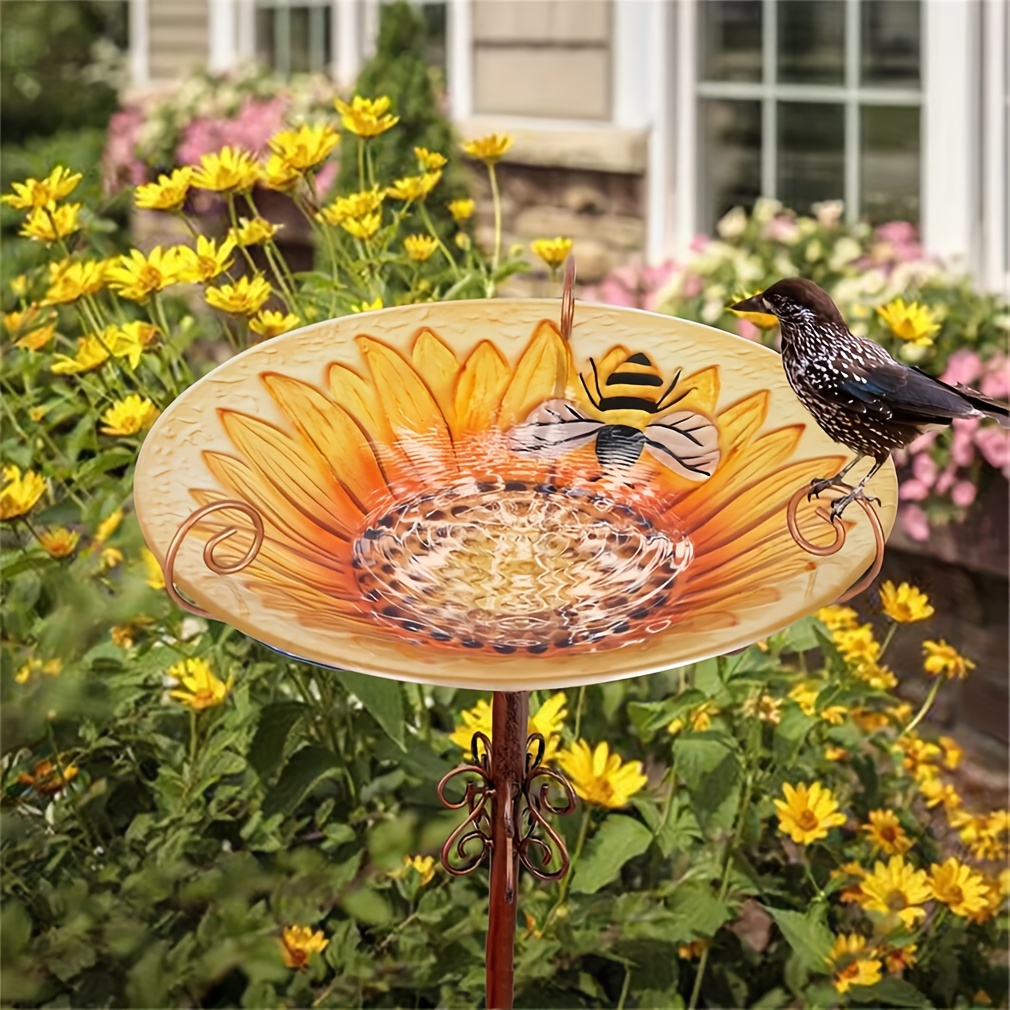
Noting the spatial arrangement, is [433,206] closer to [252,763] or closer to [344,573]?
[252,763]

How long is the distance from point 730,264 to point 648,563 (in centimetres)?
291

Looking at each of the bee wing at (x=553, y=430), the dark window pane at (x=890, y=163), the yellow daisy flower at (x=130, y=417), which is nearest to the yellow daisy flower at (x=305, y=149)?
the yellow daisy flower at (x=130, y=417)

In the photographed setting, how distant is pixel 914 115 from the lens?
399 cm

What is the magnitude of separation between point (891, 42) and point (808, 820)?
9.13 ft

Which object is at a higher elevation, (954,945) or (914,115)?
(914,115)


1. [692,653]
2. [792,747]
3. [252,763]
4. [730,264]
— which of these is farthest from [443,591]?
[730,264]

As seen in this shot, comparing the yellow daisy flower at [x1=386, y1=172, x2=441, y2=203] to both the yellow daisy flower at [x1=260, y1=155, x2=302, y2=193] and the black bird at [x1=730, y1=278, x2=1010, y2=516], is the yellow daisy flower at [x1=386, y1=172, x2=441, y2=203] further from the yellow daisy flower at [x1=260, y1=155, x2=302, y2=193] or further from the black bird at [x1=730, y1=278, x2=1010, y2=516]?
the black bird at [x1=730, y1=278, x2=1010, y2=516]

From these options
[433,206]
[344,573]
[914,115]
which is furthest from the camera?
[433,206]

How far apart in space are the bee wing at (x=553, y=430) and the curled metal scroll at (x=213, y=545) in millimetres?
363

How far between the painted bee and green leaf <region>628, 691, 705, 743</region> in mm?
390

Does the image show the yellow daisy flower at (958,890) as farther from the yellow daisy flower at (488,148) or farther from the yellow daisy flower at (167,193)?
the yellow daisy flower at (167,193)

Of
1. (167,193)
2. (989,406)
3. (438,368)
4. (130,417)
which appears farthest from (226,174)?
(989,406)

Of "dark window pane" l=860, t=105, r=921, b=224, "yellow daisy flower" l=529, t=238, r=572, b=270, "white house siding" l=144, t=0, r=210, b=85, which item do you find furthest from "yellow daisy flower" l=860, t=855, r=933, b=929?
"white house siding" l=144, t=0, r=210, b=85

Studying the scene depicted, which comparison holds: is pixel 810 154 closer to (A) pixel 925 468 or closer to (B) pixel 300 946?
(A) pixel 925 468
